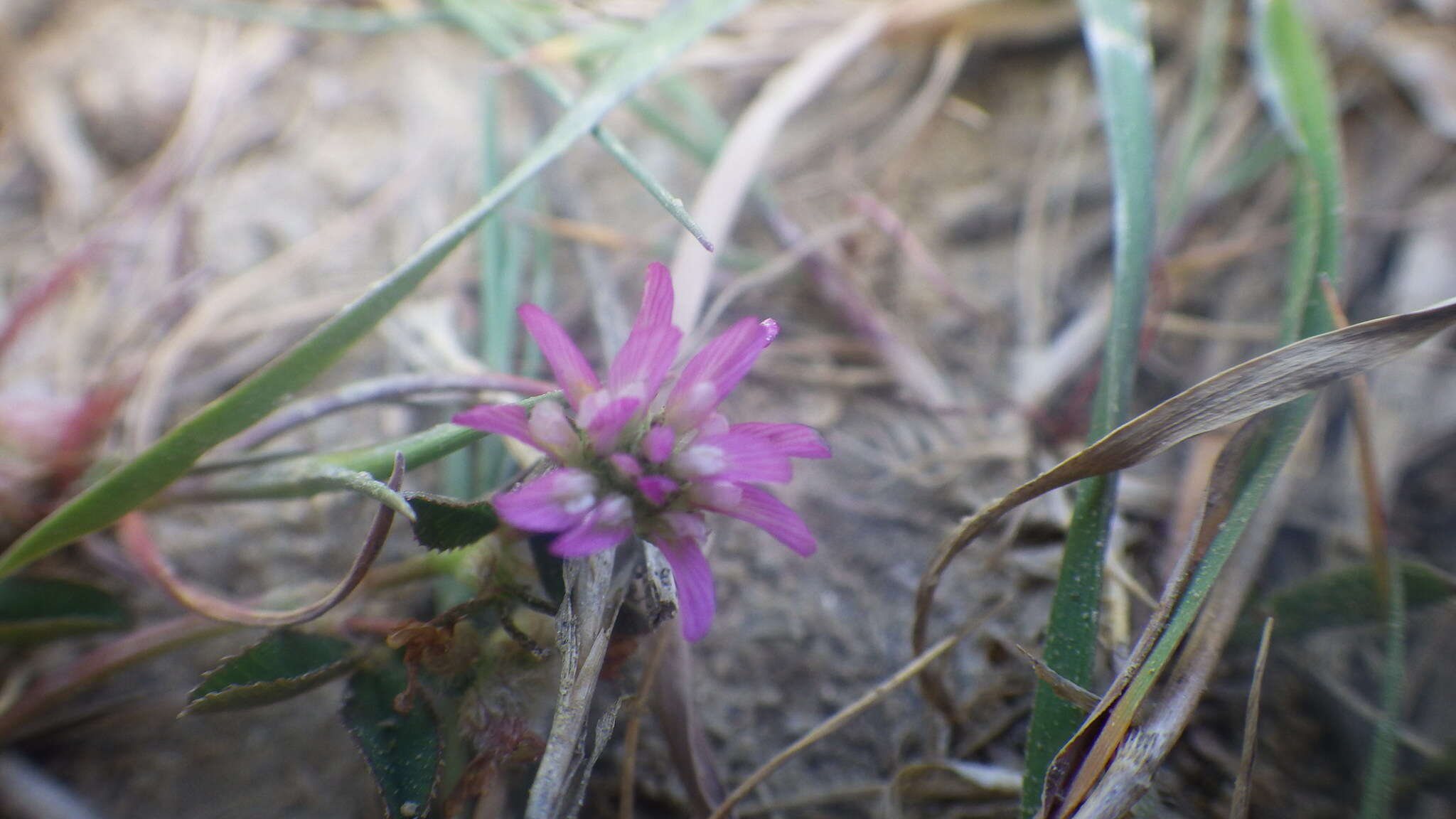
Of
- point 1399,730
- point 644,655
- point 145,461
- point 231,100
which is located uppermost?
point 231,100

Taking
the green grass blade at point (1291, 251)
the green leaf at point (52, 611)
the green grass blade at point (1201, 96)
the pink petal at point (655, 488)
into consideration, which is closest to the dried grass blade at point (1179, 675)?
the green grass blade at point (1291, 251)

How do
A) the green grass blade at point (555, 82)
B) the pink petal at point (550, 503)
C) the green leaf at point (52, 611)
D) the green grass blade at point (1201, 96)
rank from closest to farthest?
the pink petal at point (550, 503), the green grass blade at point (555, 82), the green leaf at point (52, 611), the green grass blade at point (1201, 96)

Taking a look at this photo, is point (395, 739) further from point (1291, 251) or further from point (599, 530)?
point (1291, 251)

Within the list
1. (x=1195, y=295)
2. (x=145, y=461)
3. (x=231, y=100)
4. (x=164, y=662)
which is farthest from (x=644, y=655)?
(x=231, y=100)

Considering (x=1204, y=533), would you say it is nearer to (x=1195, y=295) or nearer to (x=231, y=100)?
(x=1195, y=295)

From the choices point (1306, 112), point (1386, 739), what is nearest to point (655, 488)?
point (1386, 739)

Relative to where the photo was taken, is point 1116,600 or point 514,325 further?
point 514,325

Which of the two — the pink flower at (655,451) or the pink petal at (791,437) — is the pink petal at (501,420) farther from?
the pink petal at (791,437)

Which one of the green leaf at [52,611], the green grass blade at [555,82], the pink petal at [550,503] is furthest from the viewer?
the green leaf at [52,611]
